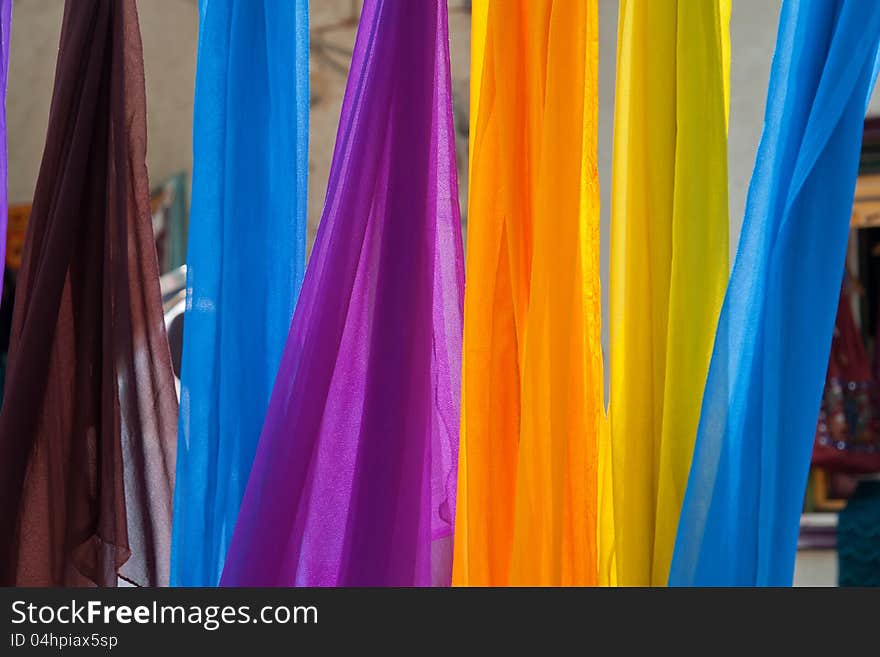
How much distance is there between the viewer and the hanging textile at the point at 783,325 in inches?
22.3

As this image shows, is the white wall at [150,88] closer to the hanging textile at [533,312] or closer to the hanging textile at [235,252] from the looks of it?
the hanging textile at [235,252]

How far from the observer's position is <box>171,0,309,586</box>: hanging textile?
2.21 ft

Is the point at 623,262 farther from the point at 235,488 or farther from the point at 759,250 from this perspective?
the point at 235,488

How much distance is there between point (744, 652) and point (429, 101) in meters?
0.38

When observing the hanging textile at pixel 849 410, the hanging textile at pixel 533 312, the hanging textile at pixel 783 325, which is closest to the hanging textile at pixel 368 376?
the hanging textile at pixel 533 312

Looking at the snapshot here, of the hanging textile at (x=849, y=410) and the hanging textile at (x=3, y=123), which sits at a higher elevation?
the hanging textile at (x=3, y=123)

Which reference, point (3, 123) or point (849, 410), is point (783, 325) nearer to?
point (3, 123)

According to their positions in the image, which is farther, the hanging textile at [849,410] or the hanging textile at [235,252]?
the hanging textile at [849,410]

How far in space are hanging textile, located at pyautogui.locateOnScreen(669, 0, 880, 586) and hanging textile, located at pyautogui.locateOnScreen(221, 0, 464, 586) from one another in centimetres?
17

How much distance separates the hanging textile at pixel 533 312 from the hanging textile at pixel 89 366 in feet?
0.76

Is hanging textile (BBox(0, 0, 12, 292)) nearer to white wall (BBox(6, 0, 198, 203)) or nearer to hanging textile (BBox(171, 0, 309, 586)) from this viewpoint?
hanging textile (BBox(171, 0, 309, 586))

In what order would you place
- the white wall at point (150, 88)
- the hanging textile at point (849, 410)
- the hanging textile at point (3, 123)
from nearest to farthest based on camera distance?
the hanging textile at point (3, 123) → the hanging textile at point (849, 410) → the white wall at point (150, 88)

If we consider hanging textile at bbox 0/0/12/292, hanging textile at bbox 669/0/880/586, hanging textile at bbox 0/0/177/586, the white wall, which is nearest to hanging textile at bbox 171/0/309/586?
hanging textile at bbox 0/0/177/586

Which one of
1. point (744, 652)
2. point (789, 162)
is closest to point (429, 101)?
point (789, 162)
